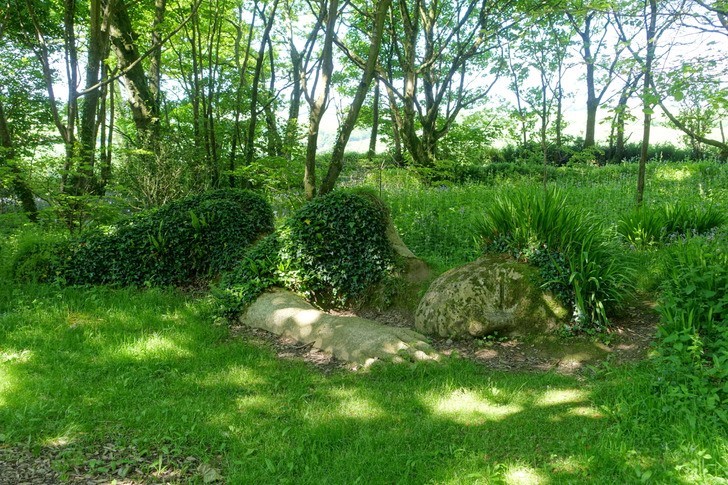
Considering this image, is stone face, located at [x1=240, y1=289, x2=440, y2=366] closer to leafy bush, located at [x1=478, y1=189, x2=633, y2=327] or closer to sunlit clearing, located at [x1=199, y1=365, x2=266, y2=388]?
sunlit clearing, located at [x1=199, y1=365, x2=266, y2=388]

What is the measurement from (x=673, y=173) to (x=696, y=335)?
1213 centimetres

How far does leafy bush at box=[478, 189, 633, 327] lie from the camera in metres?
5.27

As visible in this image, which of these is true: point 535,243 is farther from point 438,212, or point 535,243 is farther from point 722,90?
point 438,212

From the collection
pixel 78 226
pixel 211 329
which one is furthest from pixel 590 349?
pixel 78 226

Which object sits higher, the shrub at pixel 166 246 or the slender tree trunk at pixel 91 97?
the slender tree trunk at pixel 91 97

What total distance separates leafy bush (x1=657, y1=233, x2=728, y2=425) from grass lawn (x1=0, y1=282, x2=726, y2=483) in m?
0.24

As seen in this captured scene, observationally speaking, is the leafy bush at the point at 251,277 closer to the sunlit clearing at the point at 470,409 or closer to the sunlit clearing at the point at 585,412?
the sunlit clearing at the point at 470,409

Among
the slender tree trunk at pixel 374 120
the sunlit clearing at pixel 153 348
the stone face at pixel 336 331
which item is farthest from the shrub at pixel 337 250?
the slender tree trunk at pixel 374 120

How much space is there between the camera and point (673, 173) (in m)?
14.2

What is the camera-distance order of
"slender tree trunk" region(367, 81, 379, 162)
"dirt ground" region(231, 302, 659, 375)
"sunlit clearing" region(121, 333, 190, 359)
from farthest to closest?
"slender tree trunk" region(367, 81, 379, 162) → "sunlit clearing" region(121, 333, 190, 359) → "dirt ground" region(231, 302, 659, 375)

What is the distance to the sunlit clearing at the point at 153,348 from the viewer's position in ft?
16.7

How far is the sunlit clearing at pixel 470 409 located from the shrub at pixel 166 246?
4218 millimetres

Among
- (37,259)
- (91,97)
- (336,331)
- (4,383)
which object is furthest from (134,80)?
(336,331)

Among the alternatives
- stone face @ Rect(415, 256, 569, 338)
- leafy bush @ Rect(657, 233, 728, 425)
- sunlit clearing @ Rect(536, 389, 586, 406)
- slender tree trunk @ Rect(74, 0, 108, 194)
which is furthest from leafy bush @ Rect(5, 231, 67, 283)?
leafy bush @ Rect(657, 233, 728, 425)
